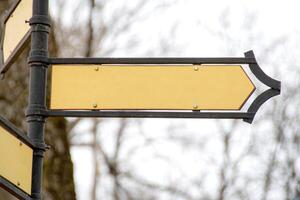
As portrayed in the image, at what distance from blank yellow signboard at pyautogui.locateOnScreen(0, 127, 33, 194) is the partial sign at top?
1.50 ft

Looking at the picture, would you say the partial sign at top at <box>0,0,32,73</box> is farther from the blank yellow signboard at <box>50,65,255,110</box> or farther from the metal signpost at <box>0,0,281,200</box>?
the blank yellow signboard at <box>50,65,255,110</box>

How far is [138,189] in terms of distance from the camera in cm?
1370

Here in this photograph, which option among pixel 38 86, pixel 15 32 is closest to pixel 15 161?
pixel 38 86

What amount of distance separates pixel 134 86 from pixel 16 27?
554mm

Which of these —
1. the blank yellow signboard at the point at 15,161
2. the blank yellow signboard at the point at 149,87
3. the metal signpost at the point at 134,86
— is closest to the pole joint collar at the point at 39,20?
the metal signpost at the point at 134,86

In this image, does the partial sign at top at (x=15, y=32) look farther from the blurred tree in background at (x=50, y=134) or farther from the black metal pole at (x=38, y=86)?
the blurred tree in background at (x=50, y=134)

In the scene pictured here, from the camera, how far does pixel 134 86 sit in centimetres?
349

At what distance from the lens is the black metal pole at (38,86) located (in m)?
3.31

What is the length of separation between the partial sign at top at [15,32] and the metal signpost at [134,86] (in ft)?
0.04

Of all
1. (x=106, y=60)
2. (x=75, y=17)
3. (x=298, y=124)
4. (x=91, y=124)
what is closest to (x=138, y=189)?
(x=91, y=124)

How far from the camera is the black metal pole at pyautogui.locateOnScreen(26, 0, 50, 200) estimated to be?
3.31 m

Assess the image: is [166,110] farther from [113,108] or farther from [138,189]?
[138,189]

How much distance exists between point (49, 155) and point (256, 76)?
4.24 m

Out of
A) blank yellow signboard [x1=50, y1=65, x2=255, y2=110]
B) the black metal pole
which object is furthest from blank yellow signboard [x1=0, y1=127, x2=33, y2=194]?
blank yellow signboard [x1=50, y1=65, x2=255, y2=110]
